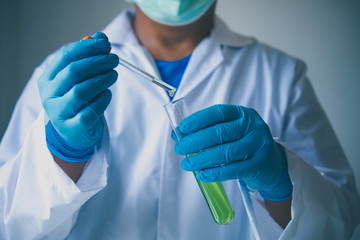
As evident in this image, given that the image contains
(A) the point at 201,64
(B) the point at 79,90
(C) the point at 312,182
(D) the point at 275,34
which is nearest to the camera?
(B) the point at 79,90

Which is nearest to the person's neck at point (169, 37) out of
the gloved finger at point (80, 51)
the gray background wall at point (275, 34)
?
the gloved finger at point (80, 51)

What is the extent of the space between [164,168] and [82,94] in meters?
0.35

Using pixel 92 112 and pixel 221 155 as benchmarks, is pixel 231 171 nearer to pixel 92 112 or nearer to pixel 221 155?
pixel 221 155

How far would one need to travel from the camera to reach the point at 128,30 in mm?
1166

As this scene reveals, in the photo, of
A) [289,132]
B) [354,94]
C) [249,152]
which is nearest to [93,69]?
[249,152]

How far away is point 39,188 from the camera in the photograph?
80 centimetres

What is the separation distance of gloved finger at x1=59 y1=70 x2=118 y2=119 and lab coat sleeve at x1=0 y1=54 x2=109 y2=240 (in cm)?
10

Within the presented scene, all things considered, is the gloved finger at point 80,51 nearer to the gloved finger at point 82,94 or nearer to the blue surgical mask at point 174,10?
the gloved finger at point 82,94

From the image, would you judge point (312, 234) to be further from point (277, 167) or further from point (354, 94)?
point (354, 94)

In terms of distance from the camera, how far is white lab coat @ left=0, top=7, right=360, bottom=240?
81 cm

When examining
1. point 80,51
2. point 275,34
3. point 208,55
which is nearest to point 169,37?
point 208,55

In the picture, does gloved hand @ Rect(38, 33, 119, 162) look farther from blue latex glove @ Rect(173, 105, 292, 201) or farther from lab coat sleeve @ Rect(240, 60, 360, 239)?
lab coat sleeve @ Rect(240, 60, 360, 239)

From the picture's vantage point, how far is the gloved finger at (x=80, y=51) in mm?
752

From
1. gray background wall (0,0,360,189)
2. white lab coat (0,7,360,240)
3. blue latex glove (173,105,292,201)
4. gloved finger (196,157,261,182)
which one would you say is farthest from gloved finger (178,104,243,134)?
gray background wall (0,0,360,189)
